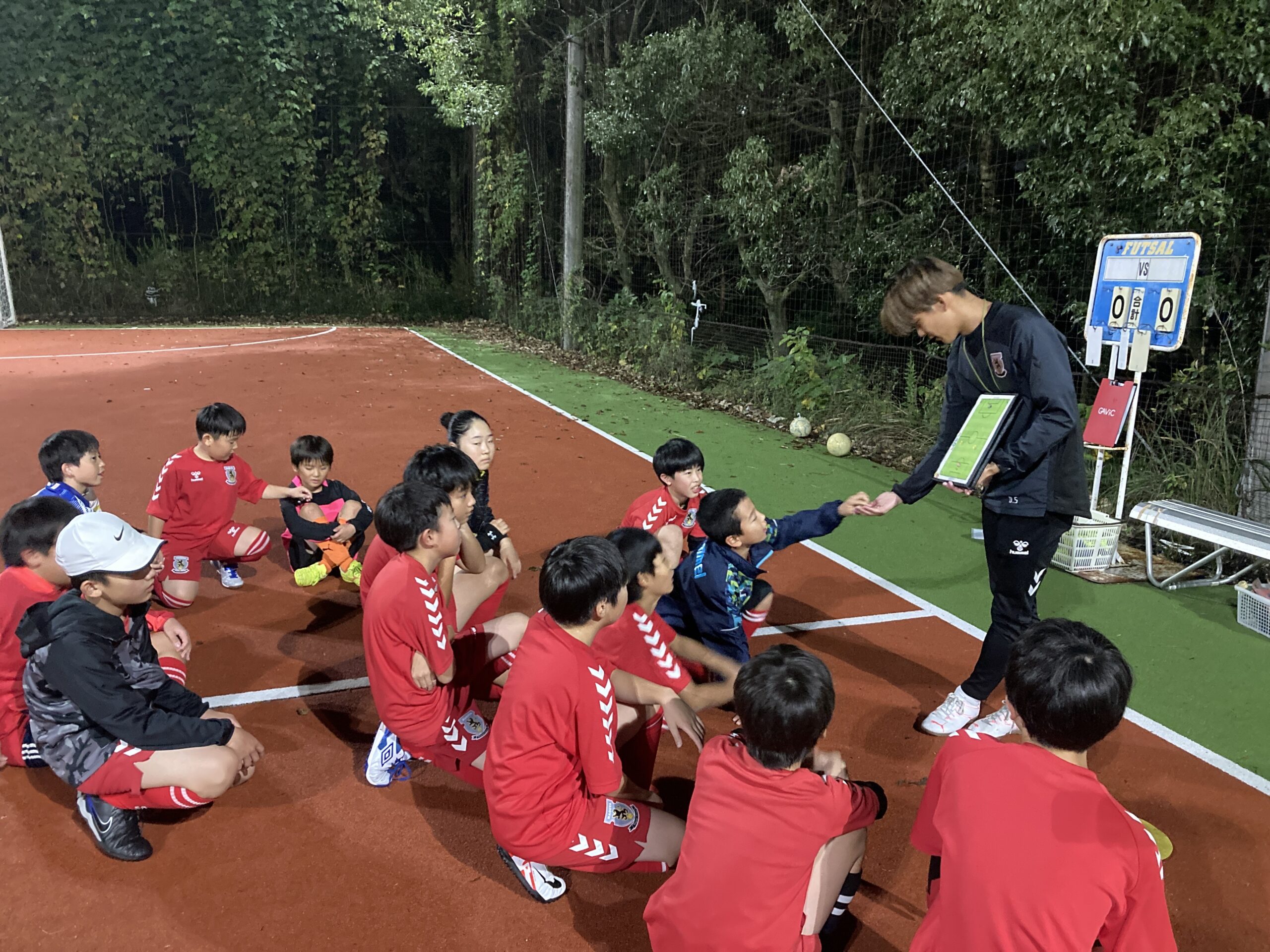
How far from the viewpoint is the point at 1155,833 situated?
2.89 m

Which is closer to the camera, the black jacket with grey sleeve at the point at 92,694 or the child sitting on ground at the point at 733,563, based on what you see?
the black jacket with grey sleeve at the point at 92,694

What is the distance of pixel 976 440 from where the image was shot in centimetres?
326

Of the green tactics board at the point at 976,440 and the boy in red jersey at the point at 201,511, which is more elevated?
the green tactics board at the point at 976,440

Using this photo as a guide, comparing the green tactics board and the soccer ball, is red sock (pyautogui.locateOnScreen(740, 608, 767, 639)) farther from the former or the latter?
the soccer ball

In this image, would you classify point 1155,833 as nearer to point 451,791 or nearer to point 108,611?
point 451,791

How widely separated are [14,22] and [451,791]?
23.1 m

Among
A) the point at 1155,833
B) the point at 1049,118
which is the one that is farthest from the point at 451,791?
A: the point at 1049,118

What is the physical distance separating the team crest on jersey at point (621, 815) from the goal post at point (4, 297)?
21.6m

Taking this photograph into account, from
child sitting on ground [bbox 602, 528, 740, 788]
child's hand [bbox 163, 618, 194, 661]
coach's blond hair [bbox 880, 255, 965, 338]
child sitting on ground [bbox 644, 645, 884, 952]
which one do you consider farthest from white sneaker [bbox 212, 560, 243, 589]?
coach's blond hair [bbox 880, 255, 965, 338]

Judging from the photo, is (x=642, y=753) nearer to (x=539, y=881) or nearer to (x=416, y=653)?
(x=539, y=881)

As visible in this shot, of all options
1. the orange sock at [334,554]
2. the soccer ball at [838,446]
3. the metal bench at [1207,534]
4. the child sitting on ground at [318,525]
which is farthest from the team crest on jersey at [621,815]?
the soccer ball at [838,446]

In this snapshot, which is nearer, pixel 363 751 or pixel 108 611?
pixel 108 611

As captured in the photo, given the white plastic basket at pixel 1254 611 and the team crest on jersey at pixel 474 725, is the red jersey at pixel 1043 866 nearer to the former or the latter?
the team crest on jersey at pixel 474 725

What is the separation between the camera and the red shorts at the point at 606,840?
99.4 inches
